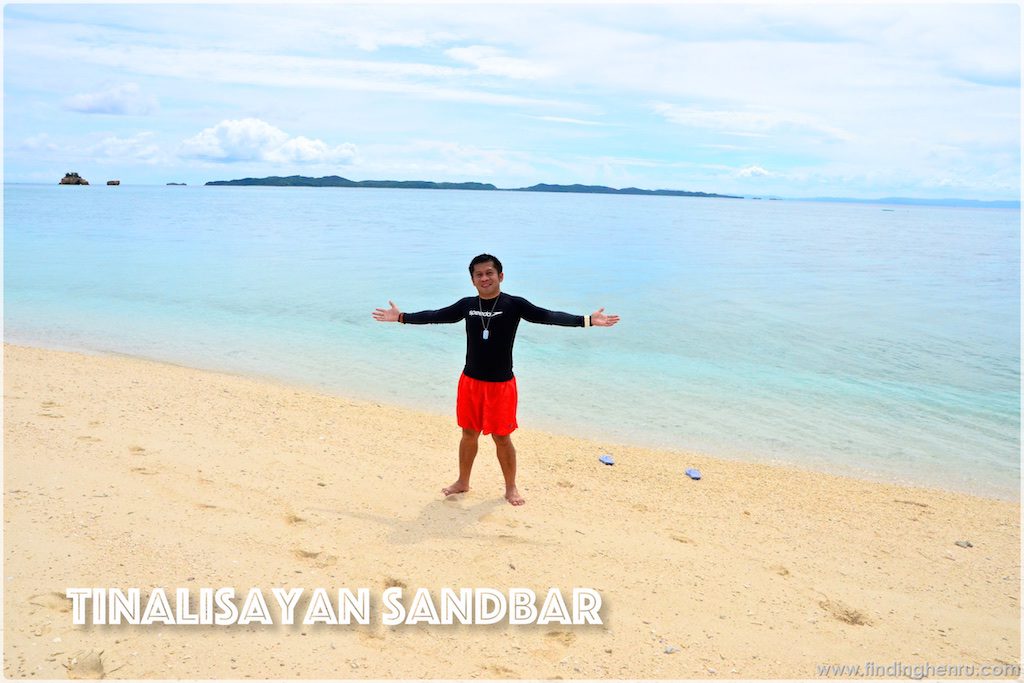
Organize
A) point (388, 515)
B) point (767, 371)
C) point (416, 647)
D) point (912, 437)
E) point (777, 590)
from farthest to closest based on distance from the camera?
1. point (767, 371)
2. point (912, 437)
3. point (388, 515)
4. point (777, 590)
5. point (416, 647)

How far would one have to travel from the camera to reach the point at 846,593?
15.5ft

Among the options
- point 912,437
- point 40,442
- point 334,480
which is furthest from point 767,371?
point 40,442

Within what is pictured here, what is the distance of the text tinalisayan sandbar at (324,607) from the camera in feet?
12.9

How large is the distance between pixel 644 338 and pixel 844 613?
34.5 feet

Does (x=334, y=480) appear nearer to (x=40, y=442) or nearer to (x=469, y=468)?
(x=469, y=468)

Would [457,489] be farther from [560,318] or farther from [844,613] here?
[844,613]

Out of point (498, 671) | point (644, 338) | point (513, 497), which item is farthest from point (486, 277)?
point (644, 338)

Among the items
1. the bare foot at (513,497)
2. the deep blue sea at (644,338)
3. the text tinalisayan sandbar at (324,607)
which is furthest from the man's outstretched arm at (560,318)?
the deep blue sea at (644,338)

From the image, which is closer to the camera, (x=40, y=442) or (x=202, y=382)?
(x=40, y=442)

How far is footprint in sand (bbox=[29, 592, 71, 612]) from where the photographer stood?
3.90 metres

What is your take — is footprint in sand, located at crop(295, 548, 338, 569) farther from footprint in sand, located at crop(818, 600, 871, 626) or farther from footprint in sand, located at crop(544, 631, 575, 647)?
footprint in sand, located at crop(818, 600, 871, 626)

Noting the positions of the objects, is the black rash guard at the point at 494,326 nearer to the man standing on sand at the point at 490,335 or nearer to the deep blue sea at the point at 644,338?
the man standing on sand at the point at 490,335

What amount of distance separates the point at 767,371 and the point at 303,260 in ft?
68.1

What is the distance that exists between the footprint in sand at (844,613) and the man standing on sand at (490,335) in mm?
2412
